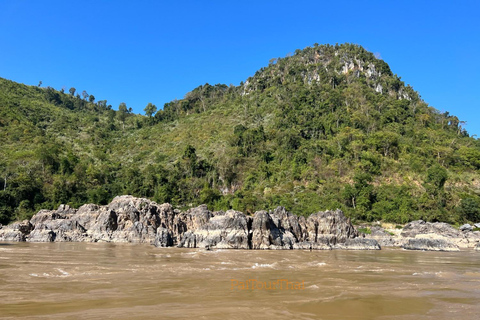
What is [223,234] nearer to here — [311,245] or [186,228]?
[186,228]

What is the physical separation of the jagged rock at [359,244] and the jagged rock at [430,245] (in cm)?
351

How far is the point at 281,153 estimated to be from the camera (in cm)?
5888

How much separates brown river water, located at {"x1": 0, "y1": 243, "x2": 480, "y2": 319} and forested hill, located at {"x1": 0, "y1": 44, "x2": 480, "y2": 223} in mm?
28348

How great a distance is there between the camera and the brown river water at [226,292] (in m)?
7.16

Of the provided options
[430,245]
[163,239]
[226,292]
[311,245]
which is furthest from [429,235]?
[226,292]

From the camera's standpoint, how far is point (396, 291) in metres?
9.91

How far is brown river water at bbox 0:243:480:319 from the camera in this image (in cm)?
716

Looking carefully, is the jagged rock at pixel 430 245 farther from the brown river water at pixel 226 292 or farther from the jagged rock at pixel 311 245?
the brown river water at pixel 226 292

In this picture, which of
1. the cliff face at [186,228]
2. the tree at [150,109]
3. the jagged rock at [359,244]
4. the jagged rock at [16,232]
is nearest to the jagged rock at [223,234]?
the cliff face at [186,228]

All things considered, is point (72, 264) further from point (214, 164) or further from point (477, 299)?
point (214, 164)

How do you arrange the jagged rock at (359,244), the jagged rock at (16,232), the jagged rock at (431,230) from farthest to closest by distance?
1. the jagged rock at (431,230)
2. the jagged rock at (16,232)
3. the jagged rock at (359,244)

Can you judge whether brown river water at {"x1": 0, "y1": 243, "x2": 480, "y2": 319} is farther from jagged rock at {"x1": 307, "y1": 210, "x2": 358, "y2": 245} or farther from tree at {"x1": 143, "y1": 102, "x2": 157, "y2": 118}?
tree at {"x1": 143, "y1": 102, "x2": 157, "y2": 118}

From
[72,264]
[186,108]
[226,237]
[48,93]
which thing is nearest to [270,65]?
[186,108]

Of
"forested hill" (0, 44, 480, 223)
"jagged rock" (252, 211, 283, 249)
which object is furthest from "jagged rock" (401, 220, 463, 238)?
"jagged rock" (252, 211, 283, 249)
